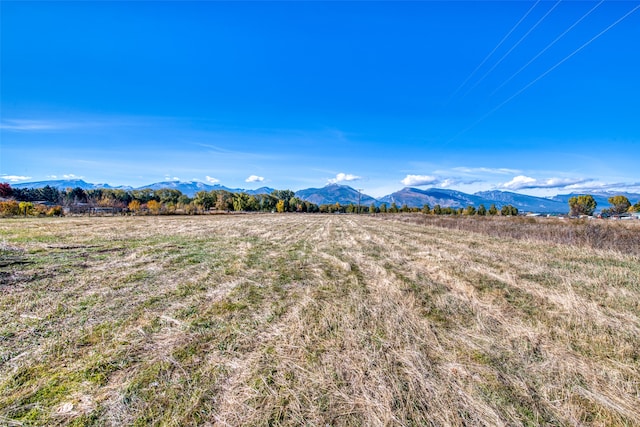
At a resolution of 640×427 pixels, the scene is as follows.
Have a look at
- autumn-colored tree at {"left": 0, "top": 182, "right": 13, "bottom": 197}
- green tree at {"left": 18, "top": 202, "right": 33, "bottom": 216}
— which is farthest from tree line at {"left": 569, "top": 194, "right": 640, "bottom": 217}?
autumn-colored tree at {"left": 0, "top": 182, "right": 13, "bottom": 197}

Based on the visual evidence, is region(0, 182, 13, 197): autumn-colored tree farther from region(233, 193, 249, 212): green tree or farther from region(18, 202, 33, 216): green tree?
region(233, 193, 249, 212): green tree

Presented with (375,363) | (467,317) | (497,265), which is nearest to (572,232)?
(497,265)

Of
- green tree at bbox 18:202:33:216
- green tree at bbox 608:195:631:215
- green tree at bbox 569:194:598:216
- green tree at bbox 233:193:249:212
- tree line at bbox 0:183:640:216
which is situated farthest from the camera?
green tree at bbox 569:194:598:216

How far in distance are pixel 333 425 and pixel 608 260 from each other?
14.1 m

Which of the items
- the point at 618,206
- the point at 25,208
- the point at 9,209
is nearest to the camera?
the point at 9,209

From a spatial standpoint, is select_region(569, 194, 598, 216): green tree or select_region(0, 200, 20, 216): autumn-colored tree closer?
select_region(0, 200, 20, 216): autumn-colored tree

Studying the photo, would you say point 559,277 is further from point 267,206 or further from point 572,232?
point 267,206

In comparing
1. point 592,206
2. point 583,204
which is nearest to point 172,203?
point 583,204

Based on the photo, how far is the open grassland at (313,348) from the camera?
8.27 ft

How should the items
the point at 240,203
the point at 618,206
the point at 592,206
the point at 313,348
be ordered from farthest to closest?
the point at 592,206 < the point at 240,203 < the point at 618,206 < the point at 313,348

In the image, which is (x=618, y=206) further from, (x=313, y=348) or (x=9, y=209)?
(x=9, y=209)

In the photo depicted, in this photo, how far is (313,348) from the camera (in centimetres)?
363

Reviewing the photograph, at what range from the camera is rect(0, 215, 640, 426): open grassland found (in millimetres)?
2520

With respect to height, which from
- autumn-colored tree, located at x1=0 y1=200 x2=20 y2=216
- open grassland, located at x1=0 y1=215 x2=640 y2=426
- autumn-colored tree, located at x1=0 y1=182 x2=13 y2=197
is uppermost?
autumn-colored tree, located at x1=0 y1=182 x2=13 y2=197
